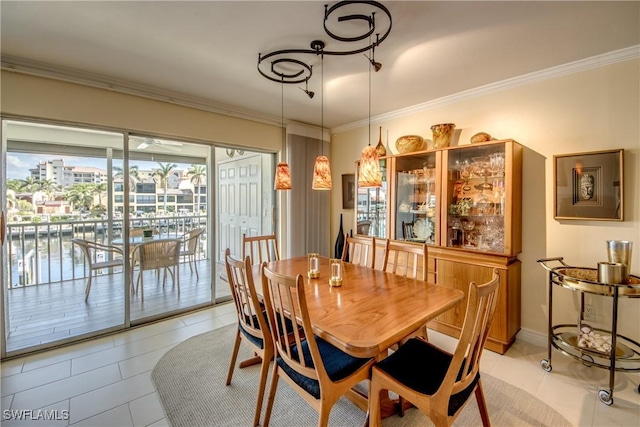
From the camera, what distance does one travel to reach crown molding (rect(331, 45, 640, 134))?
2.24m

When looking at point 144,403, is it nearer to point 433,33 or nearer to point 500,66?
point 433,33

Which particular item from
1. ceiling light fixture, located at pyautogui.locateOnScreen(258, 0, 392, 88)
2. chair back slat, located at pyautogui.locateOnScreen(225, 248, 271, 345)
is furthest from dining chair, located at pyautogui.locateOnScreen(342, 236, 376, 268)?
ceiling light fixture, located at pyautogui.locateOnScreen(258, 0, 392, 88)

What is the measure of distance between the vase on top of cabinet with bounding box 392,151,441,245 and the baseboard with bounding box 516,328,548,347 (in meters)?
1.18

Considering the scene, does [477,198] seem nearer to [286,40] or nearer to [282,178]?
[282,178]

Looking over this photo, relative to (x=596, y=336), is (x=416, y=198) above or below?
above

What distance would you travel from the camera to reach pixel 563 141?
8.23 ft

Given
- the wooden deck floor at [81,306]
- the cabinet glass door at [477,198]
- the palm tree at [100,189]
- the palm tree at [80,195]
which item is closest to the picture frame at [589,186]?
the cabinet glass door at [477,198]

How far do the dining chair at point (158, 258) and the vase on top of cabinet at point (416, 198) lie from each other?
9.09 ft

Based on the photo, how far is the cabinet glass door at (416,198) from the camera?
3.20 meters

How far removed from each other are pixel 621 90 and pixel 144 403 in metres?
4.26

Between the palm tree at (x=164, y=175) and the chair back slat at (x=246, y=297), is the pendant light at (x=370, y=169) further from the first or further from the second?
the palm tree at (x=164, y=175)

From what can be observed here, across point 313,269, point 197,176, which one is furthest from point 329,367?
point 197,176

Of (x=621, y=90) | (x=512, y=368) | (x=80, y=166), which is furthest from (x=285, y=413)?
(x=621, y=90)

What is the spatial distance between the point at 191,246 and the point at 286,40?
9.14 ft
